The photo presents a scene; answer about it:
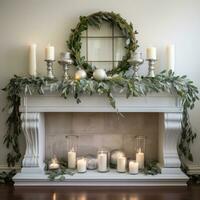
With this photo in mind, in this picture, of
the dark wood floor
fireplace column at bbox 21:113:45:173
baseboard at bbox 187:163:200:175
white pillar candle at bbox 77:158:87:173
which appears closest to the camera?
the dark wood floor

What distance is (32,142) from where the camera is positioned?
11.5ft

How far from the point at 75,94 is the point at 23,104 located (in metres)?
0.61

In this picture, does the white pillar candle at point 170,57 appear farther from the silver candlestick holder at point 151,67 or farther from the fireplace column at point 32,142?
the fireplace column at point 32,142

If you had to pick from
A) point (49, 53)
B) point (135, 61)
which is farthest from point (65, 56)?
point (135, 61)

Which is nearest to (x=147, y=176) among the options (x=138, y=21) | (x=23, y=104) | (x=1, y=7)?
(x=23, y=104)

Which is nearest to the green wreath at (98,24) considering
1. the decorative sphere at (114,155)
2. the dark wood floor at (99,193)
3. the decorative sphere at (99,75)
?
the decorative sphere at (99,75)

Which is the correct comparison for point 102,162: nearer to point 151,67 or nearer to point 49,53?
point 151,67

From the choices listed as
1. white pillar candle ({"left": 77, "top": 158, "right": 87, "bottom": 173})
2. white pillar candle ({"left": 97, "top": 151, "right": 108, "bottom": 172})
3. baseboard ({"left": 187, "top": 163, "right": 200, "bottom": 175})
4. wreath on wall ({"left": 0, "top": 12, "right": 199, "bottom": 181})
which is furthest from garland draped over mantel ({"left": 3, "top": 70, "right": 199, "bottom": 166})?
baseboard ({"left": 187, "top": 163, "right": 200, "bottom": 175})

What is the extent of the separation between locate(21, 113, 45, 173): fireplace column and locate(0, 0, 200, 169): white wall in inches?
22.5

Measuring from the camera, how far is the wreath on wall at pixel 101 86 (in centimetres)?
333

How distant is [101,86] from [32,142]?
1.05m

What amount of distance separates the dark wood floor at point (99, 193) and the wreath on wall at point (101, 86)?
542mm

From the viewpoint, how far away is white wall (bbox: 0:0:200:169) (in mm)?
3725

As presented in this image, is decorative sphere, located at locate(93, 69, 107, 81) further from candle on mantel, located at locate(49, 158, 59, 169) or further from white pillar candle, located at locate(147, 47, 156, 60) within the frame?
candle on mantel, located at locate(49, 158, 59, 169)
